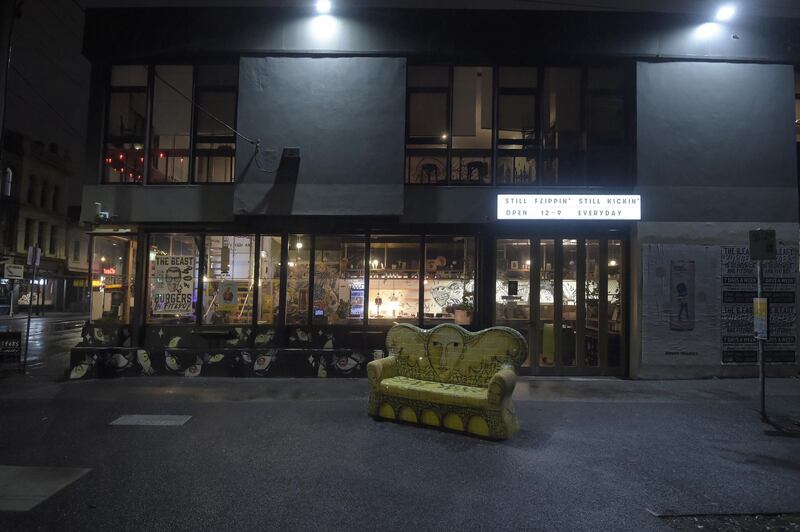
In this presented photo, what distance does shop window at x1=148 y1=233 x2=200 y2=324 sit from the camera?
11797 mm

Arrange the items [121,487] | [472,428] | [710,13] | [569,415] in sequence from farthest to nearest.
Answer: [710,13] → [569,415] → [472,428] → [121,487]

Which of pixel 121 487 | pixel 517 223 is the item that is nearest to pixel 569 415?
pixel 517 223

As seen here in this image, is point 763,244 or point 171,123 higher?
point 171,123

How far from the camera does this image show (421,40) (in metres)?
11.2

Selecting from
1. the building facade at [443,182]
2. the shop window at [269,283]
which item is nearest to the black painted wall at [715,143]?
the building facade at [443,182]

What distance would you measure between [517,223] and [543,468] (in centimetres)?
700

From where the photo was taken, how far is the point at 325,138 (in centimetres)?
1094

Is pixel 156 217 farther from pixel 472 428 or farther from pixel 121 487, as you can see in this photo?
pixel 472 428

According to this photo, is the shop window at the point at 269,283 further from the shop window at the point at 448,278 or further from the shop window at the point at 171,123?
the shop window at the point at 448,278

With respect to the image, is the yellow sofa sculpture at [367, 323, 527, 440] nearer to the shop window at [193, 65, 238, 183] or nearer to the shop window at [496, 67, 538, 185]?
the shop window at [496, 67, 538, 185]

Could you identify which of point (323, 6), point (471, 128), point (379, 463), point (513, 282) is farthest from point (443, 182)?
point (379, 463)

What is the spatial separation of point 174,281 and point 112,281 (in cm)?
189

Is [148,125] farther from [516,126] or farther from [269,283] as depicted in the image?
[516,126]

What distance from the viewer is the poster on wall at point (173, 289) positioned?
1180 cm
